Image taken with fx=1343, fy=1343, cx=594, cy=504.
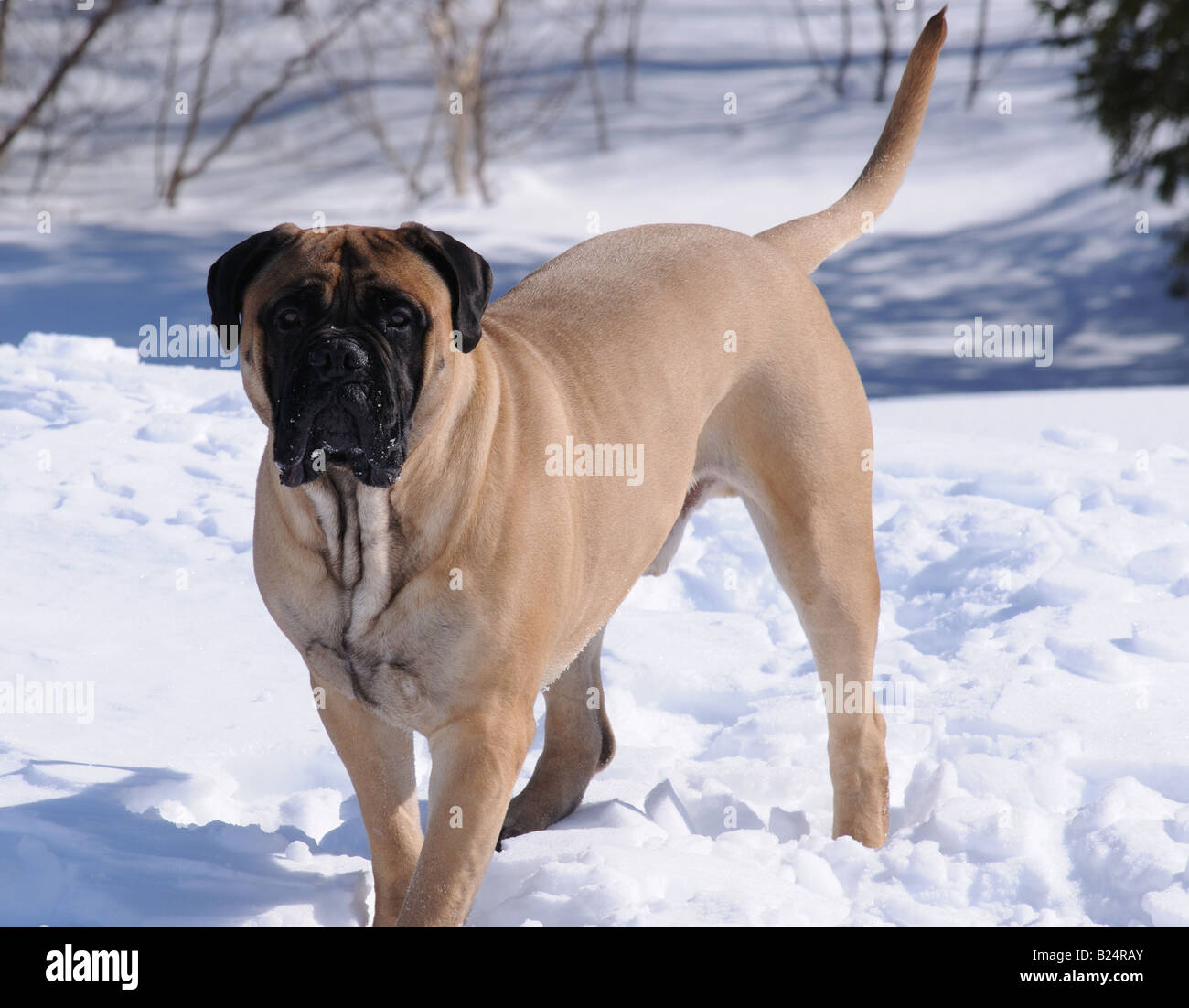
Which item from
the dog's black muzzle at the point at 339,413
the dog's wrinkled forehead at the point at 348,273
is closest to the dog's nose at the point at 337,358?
the dog's black muzzle at the point at 339,413

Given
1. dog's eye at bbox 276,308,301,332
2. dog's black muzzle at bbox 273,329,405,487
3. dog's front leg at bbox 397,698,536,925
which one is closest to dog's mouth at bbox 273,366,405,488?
dog's black muzzle at bbox 273,329,405,487

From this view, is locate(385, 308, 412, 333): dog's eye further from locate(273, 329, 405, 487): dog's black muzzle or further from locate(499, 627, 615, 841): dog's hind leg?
locate(499, 627, 615, 841): dog's hind leg

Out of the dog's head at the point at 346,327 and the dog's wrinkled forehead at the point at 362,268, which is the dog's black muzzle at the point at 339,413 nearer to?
the dog's head at the point at 346,327

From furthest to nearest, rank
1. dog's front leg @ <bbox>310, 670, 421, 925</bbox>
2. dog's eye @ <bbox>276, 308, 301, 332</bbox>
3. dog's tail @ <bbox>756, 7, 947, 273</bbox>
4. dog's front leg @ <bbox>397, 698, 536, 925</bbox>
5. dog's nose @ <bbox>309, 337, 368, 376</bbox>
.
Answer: dog's tail @ <bbox>756, 7, 947, 273</bbox>, dog's front leg @ <bbox>310, 670, 421, 925</bbox>, dog's front leg @ <bbox>397, 698, 536, 925</bbox>, dog's eye @ <bbox>276, 308, 301, 332</bbox>, dog's nose @ <bbox>309, 337, 368, 376</bbox>

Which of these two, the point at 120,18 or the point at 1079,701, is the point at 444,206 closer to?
the point at 120,18

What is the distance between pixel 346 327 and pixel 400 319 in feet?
0.32

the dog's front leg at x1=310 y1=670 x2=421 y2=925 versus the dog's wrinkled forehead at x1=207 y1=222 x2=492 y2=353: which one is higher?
the dog's wrinkled forehead at x1=207 y1=222 x2=492 y2=353

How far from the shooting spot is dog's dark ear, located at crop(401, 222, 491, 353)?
2.41m

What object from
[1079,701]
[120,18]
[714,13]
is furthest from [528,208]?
[1079,701]

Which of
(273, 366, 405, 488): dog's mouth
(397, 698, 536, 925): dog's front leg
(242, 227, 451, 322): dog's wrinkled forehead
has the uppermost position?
(242, 227, 451, 322): dog's wrinkled forehead

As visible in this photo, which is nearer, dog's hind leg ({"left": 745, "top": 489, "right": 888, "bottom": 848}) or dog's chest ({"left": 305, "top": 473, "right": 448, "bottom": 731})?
dog's chest ({"left": 305, "top": 473, "right": 448, "bottom": 731})

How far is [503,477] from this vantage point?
2496mm

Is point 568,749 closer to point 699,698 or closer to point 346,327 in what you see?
point 699,698

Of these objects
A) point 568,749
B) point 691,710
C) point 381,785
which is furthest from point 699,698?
point 381,785
